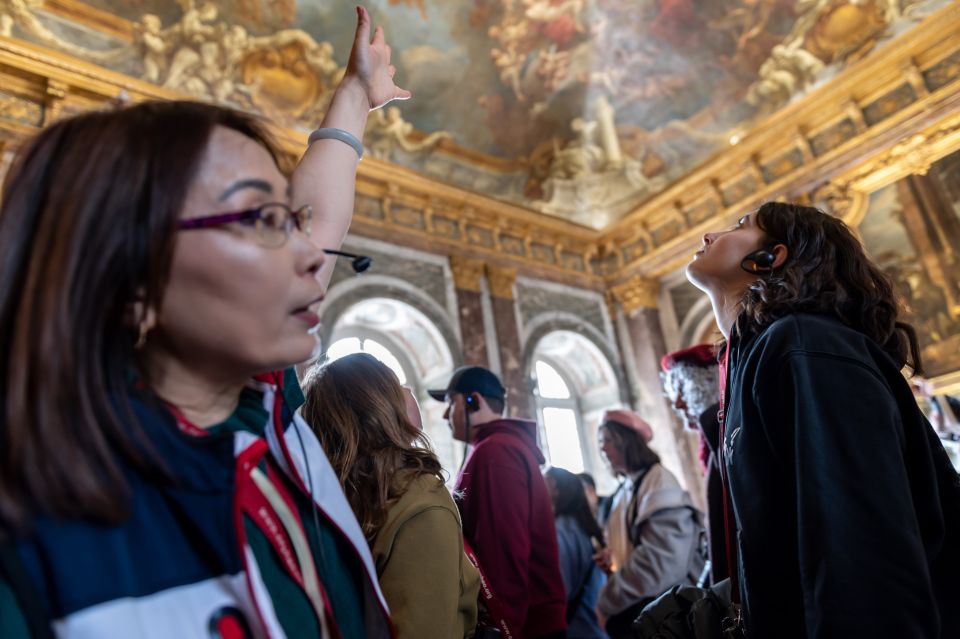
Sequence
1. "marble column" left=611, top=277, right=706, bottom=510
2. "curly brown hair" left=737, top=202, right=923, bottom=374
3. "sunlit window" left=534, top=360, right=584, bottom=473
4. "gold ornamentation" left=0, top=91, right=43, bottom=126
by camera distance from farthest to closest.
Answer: "sunlit window" left=534, top=360, right=584, bottom=473 → "marble column" left=611, top=277, right=706, bottom=510 → "gold ornamentation" left=0, top=91, right=43, bottom=126 → "curly brown hair" left=737, top=202, right=923, bottom=374

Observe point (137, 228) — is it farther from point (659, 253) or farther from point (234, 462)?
point (659, 253)

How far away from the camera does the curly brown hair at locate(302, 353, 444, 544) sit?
175cm

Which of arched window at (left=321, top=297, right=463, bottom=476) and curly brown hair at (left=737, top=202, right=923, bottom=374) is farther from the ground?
arched window at (left=321, top=297, right=463, bottom=476)

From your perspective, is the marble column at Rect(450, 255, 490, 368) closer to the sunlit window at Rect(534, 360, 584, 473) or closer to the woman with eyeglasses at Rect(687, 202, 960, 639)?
the sunlit window at Rect(534, 360, 584, 473)

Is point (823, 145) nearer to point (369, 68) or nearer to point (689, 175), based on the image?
point (689, 175)

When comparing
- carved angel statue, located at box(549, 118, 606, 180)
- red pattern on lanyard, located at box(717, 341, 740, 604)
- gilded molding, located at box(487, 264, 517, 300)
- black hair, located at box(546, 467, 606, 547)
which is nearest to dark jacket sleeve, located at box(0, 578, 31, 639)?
red pattern on lanyard, located at box(717, 341, 740, 604)

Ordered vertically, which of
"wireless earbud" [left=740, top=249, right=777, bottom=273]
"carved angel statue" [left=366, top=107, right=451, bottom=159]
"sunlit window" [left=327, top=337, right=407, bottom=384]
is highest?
"carved angel statue" [left=366, top=107, right=451, bottom=159]

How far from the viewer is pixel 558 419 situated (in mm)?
11422

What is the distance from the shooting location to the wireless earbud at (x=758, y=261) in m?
1.94

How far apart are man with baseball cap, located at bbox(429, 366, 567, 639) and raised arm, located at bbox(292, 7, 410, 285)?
156 cm

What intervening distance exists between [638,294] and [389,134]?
528 centimetres

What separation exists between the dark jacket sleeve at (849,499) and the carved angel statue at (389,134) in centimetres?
933

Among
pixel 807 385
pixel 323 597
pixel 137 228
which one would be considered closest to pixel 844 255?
pixel 807 385

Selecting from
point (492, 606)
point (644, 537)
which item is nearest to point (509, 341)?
point (644, 537)
